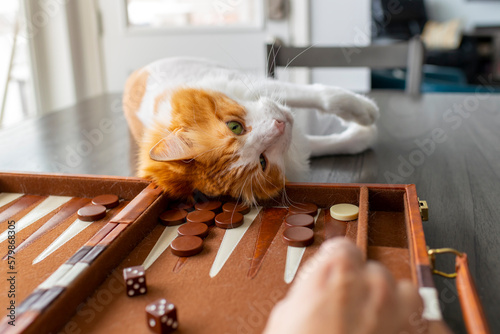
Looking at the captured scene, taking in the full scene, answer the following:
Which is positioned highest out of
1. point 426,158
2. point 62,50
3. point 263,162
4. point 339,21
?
point 339,21

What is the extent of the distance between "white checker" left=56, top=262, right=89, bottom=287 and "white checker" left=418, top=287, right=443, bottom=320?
1.47 ft

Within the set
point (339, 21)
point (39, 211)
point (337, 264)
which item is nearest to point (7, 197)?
point (39, 211)

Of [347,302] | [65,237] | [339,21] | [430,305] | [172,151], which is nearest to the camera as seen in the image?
[347,302]

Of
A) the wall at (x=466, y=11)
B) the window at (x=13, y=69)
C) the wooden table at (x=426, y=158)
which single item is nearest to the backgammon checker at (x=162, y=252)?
the wooden table at (x=426, y=158)

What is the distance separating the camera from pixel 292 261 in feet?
2.38

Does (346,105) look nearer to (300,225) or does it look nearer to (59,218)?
(300,225)

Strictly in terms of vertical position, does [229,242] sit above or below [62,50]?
below

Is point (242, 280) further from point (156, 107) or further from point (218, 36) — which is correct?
point (218, 36)

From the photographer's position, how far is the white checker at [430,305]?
48cm

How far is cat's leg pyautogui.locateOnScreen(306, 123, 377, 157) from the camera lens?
1.44m

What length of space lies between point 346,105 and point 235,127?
0.47m

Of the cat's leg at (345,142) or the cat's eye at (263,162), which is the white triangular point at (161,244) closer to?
the cat's eye at (263,162)

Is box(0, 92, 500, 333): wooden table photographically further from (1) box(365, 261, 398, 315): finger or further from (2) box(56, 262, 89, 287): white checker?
(2) box(56, 262, 89, 287): white checker

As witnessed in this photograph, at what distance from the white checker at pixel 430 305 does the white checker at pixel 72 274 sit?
0.45 m
